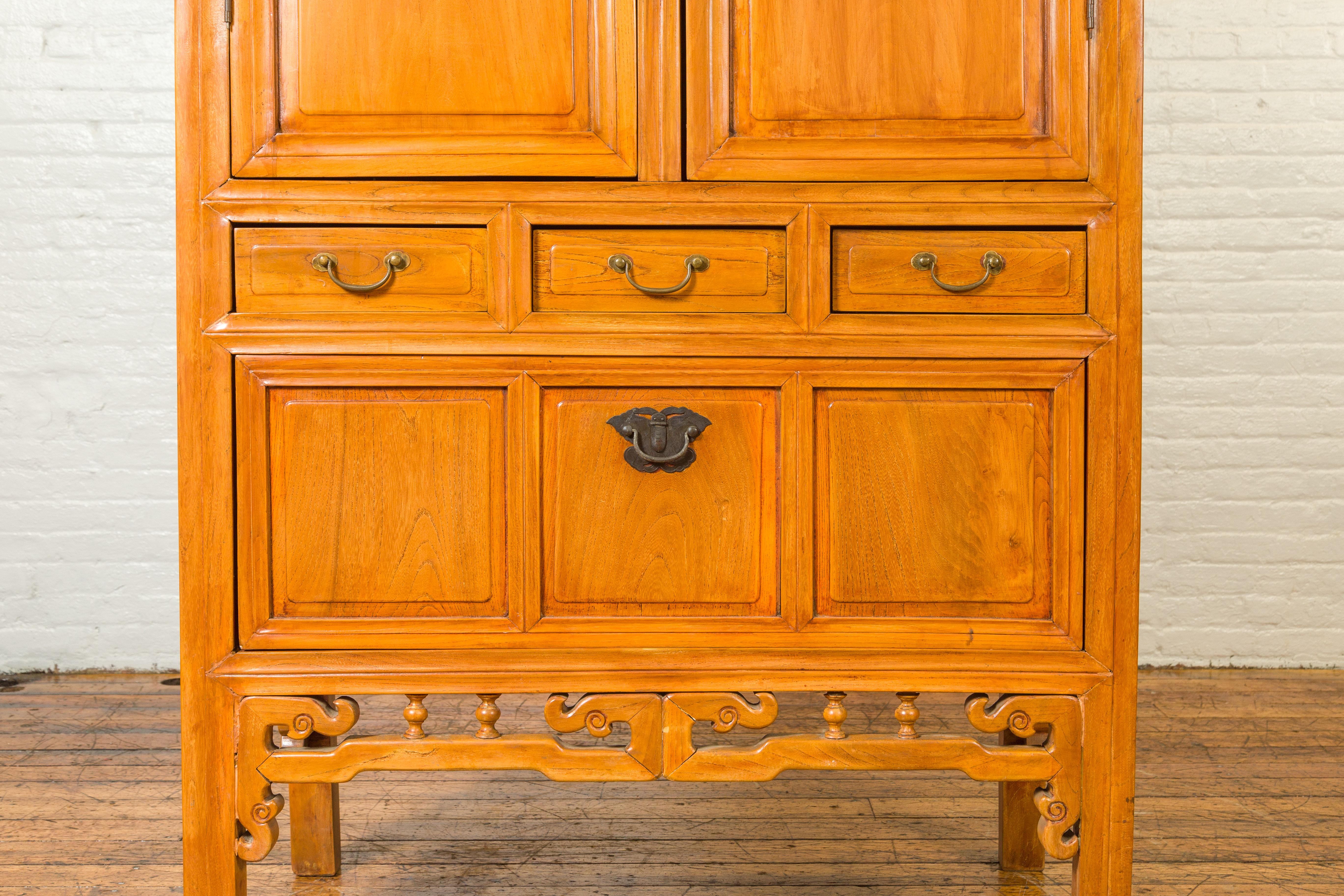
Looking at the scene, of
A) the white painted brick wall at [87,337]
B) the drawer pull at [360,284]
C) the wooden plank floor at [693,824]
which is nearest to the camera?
the drawer pull at [360,284]

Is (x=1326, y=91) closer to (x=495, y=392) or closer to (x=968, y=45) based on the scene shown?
(x=968, y=45)

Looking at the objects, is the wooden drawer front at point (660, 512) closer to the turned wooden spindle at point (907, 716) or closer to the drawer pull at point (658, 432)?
the drawer pull at point (658, 432)

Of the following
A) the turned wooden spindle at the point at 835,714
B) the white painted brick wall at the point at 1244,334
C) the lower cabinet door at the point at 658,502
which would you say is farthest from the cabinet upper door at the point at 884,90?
the white painted brick wall at the point at 1244,334

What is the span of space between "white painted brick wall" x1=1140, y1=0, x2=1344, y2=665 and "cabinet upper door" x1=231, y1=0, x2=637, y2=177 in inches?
85.4

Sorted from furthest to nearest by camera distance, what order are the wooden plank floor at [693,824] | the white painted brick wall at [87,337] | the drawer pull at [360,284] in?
the white painted brick wall at [87,337]
the wooden plank floor at [693,824]
the drawer pull at [360,284]

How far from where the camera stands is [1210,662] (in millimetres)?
3008

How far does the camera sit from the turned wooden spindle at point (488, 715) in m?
1.41

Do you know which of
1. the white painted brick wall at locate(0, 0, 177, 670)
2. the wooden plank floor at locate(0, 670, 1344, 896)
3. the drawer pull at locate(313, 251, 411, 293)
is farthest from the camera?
the white painted brick wall at locate(0, 0, 177, 670)

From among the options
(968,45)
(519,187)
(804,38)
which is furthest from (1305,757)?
(519,187)

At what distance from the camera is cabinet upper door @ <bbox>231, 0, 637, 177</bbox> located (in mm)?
1394

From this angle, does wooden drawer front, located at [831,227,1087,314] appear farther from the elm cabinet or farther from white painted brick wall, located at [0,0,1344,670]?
white painted brick wall, located at [0,0,1344,670]

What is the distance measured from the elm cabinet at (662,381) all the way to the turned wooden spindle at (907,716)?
14 millimetres

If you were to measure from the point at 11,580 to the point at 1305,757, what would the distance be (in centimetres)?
350

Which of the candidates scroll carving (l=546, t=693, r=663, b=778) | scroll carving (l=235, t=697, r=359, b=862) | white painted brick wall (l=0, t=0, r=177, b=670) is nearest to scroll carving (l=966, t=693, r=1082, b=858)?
scroll carving (l=546, t=693, r=663, b=778)
